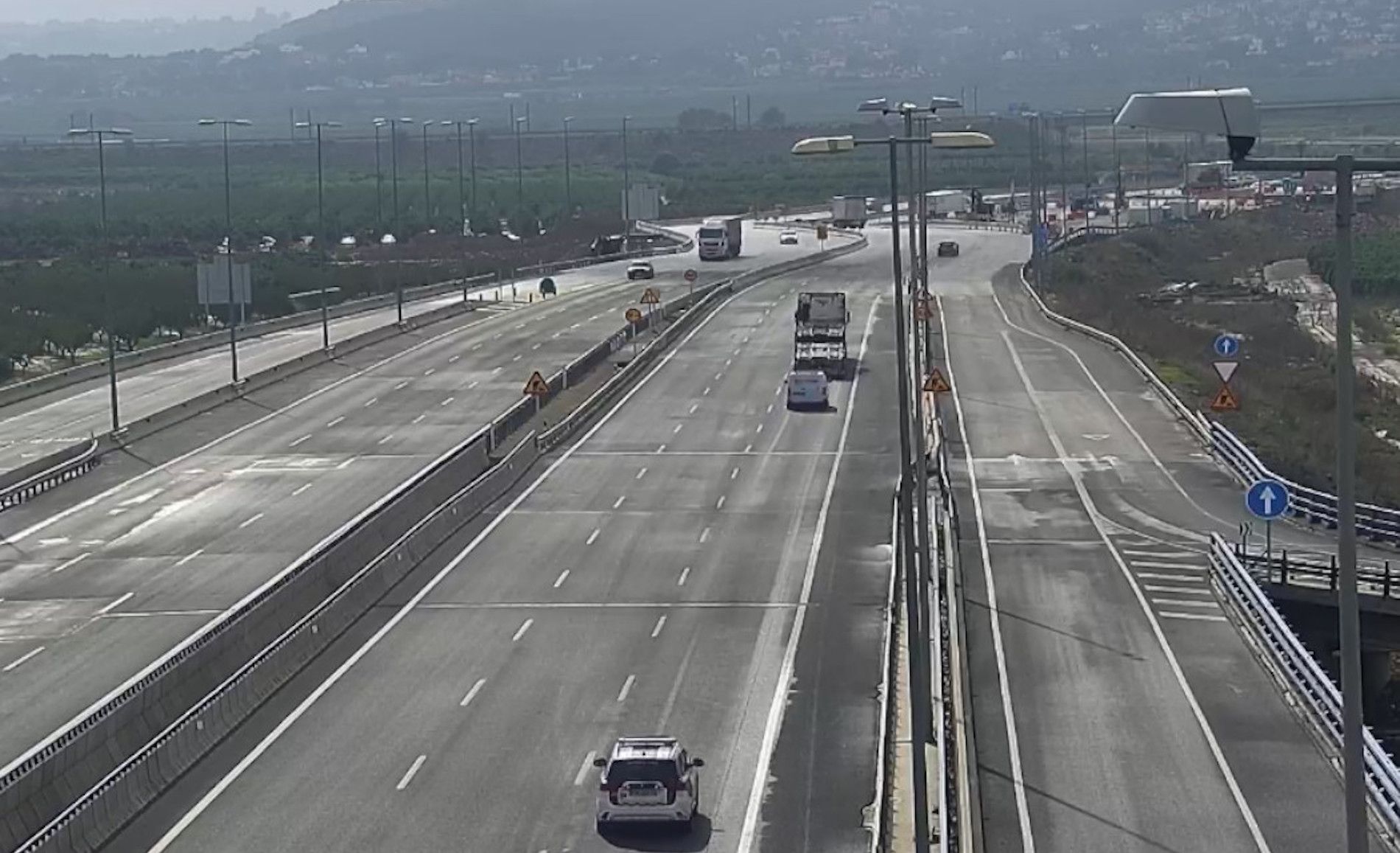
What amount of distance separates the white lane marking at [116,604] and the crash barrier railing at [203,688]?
12.2ft

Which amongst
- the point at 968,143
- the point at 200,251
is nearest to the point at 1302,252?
the point at 200,251

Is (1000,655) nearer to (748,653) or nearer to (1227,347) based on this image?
(748,653)

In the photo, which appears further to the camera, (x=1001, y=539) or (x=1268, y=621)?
(x=1001, y=539)

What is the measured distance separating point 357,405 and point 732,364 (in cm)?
1537

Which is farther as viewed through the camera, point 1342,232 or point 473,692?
point 473,692

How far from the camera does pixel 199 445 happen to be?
6575 cm

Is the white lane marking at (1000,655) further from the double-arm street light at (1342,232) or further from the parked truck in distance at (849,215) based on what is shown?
the parked truck in distance at (849,215)

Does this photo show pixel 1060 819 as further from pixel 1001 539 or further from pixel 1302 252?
pixel 1302 252

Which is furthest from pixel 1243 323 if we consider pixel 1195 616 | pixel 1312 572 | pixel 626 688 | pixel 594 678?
pixel 626 688

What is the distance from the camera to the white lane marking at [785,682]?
95.2ft

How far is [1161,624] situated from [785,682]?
8040mm

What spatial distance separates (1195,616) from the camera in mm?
41656

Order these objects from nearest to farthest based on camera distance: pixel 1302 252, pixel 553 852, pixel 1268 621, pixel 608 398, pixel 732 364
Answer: pixel 553 852 < pixel 1268 621 < pixel 608 398 < pixel 732 364 < pixel 1302 252

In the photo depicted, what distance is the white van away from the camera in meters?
71.5
